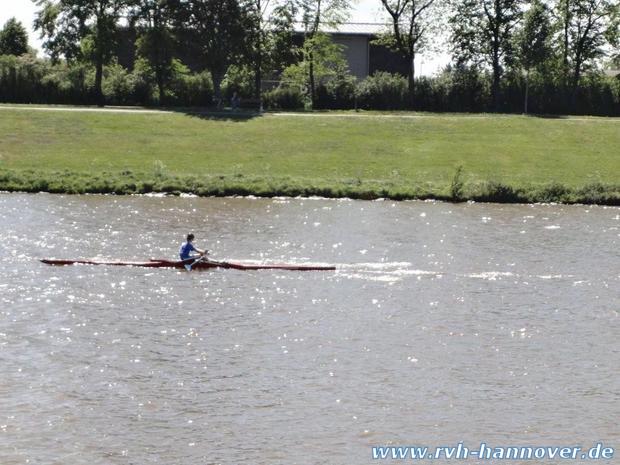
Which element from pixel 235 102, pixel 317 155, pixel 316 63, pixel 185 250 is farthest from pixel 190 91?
pixel 185 250

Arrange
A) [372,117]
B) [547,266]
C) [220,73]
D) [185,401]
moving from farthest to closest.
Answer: [220,73] < [372,117] < [547,266] < [185,401]

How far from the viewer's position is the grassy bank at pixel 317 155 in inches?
2173

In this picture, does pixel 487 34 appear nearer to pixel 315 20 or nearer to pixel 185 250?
pixel 315 20

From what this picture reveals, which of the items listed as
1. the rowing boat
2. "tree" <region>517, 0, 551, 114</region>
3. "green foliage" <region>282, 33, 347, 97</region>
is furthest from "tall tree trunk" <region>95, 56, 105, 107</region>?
the rowing boat

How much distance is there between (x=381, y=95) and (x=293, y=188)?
107 feet

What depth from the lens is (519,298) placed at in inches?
1284

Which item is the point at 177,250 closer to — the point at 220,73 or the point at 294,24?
the point at 220,73

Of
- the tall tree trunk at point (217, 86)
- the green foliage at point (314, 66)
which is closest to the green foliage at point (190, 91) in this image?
the tall tree trunk at point (217, 86)

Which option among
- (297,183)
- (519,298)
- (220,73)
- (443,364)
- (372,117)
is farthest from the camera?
(220,73)

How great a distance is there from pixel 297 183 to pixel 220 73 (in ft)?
88.8

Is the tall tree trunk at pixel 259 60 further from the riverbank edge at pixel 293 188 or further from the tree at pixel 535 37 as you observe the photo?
the riverbank edge at pixel 293 188

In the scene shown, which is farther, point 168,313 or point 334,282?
point 334,282

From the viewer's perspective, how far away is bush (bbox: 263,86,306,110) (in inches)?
3285

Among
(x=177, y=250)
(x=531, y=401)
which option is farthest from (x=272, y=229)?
(x=531, y=401)
